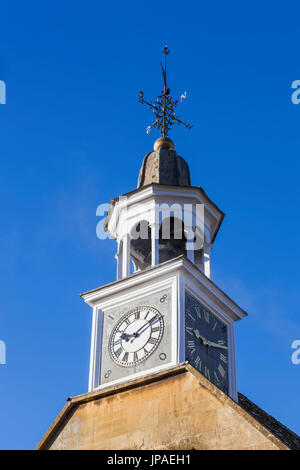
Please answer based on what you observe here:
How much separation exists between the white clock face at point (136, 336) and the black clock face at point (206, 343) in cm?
80

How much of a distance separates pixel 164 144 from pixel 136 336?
285 inches

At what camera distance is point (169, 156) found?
32250 millimetres

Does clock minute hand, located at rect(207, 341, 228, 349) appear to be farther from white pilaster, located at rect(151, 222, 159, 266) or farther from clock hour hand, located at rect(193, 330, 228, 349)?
white pilaster, located at rect(151, 222, 159, 266)

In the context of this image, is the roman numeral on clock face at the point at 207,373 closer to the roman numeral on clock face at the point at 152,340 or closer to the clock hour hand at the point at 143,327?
the roman numeral on clock face at the point at 152,340

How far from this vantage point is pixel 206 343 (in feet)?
92.1

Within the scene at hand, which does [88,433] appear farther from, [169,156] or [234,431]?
[169,156]

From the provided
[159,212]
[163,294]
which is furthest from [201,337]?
[159,212]

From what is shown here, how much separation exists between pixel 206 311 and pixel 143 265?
13.4 ft

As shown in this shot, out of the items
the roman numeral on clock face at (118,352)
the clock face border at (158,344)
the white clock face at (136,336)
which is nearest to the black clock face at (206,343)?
the clock face border at (158,344)

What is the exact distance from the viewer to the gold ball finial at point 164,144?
32875mm

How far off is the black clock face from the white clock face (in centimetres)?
80
